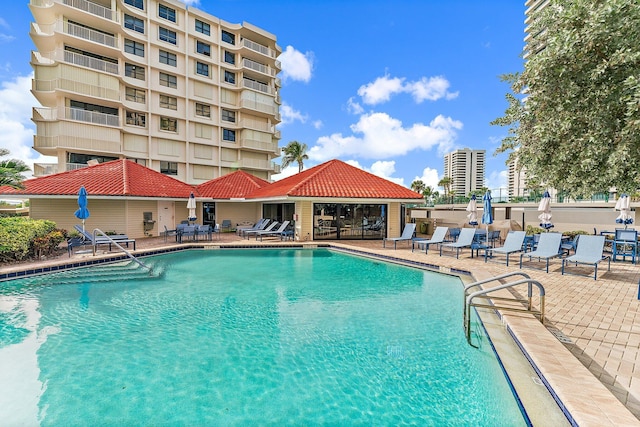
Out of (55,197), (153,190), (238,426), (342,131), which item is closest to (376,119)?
(342,131)

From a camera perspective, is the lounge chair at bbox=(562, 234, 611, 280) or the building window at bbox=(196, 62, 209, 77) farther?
the building window at bbox=(196, 62, 209, 77)

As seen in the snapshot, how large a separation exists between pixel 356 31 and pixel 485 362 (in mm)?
27032

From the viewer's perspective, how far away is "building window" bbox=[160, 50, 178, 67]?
3184 centimetres

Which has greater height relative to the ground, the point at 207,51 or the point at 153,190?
the point at 207,51

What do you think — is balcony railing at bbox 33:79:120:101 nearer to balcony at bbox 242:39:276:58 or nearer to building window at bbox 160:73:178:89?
building window at bbox 160:73:178:89

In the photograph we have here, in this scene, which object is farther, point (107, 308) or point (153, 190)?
point (153, 190)

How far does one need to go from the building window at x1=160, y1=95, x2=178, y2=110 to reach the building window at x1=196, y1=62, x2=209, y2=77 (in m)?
4.57

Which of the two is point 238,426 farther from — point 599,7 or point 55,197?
point 55,197

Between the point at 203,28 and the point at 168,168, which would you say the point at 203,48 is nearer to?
the point at 203,28

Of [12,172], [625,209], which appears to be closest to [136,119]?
[12,172]

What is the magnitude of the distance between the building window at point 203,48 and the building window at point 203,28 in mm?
1292

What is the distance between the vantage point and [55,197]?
639 inches

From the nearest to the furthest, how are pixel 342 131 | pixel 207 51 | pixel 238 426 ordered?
1. pixel 238 426
2. pixel 207 51
3. pixel 342 131

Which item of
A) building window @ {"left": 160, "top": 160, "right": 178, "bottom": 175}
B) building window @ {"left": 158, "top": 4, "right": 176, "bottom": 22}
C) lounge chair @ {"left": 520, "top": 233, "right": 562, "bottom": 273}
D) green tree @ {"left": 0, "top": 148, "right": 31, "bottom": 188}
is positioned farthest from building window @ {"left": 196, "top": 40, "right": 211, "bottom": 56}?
lounge chair @ {"left": 520, "top": 233, "right": 562, "bottom": 273}
